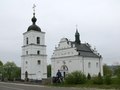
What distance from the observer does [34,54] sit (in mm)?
51219

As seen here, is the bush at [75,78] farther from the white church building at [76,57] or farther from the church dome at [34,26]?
the church dome at [34,26]

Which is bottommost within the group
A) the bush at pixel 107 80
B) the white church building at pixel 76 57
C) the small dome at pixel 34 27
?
the bush at pixel 107 80

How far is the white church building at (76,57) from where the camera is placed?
5509 cm

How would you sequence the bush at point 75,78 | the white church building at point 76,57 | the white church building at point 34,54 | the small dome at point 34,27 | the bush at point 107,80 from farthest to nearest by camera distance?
the white church building at point 76,57 < the small dome at point 34,27 < the white church building at point 34,54 < the bush at point 75,78 < the bush at point 107,80

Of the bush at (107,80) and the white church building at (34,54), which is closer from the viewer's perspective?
the bush at (107,80)

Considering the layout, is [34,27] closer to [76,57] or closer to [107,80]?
[76,57]

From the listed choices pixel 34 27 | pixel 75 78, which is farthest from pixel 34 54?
pixel 75 78

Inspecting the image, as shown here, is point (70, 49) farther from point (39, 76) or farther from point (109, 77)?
point (109, 77)

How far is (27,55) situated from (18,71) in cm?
3434

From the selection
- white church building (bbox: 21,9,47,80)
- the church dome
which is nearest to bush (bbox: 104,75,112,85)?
white church building (bbox: 21,9,47,80)

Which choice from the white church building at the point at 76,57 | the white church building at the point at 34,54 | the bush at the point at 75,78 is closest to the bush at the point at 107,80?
the bush at the point at 75,78

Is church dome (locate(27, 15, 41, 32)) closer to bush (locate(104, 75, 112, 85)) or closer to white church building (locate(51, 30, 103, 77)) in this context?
white church building (locate(51, 30, 103, 77))

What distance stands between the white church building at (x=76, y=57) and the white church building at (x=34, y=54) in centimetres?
552

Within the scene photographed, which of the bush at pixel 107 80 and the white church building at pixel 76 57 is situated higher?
the white church building at pixel 76 57
